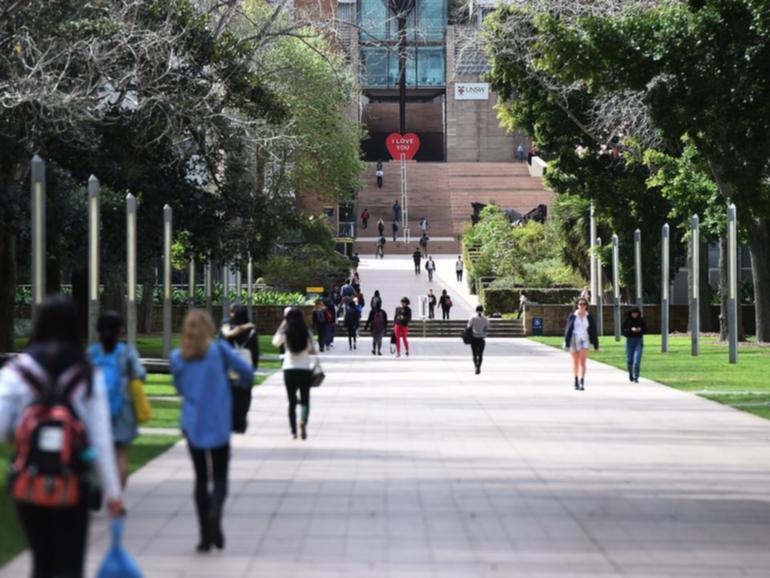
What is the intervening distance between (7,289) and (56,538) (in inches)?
1190

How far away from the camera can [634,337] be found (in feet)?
101

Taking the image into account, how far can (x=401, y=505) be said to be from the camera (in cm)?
1327

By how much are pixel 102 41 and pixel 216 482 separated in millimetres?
24243

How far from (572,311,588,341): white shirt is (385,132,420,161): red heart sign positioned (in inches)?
3494

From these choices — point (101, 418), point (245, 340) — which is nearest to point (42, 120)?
point (245, 340)

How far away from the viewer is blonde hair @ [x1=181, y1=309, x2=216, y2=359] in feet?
35.3

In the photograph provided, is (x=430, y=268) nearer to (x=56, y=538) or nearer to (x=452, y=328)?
(x=452, y=328)

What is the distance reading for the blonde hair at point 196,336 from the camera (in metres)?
10.8

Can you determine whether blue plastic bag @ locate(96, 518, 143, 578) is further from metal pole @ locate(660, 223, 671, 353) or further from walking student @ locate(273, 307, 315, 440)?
metal pole @ locate(660, 223, 671, 353)

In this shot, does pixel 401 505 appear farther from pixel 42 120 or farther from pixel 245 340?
pixel 42 120

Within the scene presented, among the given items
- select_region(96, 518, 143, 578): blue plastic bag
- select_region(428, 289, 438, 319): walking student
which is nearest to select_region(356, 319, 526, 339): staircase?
select_region(428, 289, 438, 319): walking student

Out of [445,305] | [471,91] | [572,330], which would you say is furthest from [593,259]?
[471,91]

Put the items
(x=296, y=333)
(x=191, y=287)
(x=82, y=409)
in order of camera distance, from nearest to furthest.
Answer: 1. (x=82, y=409)
2. (x=296, y=333)
3. (x=191, y=287)

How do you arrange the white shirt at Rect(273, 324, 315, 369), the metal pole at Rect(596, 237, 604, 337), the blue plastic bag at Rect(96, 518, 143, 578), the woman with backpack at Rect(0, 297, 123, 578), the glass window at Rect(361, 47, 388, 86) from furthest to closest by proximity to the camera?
the glass window at Rect(361, 47, 388, 86) → the metal pole at Rect(596, 237, 604, 337) → the white shirt at Rect(273, 324, 315, 369) → the blue plastic bag at Rect(96, 518, 143, 578) → the woman with backpack at Rect(0, 297, 123, 578)
